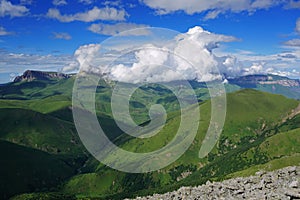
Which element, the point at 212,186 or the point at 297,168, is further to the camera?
the point at 297,168

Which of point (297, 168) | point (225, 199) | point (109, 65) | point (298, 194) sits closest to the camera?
point (298, 194)

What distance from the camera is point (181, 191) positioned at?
4353 centimetres

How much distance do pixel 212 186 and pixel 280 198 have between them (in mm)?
13462

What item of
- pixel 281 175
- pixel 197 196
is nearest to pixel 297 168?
pixel 281 175

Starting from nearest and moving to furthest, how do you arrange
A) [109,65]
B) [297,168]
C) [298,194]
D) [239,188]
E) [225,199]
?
1. [298,194]
2. [225,199]
3. [239,188]
4. [109,65]
5. [297,168]

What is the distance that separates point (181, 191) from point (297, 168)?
15.9 m

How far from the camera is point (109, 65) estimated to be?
42.4 m

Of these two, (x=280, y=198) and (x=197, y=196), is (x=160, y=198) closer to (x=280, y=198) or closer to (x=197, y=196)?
(x=197, y=196)

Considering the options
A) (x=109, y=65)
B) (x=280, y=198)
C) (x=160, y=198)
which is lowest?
(x=160, y=198)

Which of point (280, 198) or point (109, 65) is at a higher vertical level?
point (109, 65)

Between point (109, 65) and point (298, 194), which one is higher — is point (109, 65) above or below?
above

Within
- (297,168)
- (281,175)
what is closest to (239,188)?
(281,175)

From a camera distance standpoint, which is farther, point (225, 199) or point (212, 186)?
point (212, 186)

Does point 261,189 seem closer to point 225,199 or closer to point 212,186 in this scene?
point 225,199
